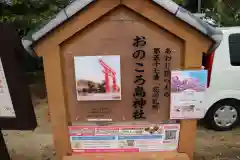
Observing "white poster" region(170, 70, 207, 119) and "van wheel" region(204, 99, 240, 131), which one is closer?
"white poster" region(170, 70, 207, 119)

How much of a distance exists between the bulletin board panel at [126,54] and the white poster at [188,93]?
5 cm

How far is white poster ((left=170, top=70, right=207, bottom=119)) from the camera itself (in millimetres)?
1751

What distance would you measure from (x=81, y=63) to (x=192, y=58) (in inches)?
27.6

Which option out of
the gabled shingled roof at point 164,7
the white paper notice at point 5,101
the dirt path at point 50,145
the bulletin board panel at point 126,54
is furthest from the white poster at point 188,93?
the dirt path at point 50,145

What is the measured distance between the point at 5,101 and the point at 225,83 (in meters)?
3.37

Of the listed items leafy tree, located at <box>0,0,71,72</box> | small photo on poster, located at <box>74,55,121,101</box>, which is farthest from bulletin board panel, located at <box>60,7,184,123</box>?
leafy tree, located at <box>0,0,71,72</box>

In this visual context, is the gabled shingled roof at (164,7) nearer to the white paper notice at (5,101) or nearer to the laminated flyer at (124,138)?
the white paper notice at (5,101)

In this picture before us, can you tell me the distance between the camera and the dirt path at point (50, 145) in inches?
156

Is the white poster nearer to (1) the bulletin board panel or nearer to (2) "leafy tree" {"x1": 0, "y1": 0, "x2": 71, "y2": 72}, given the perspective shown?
(1) the bulletin board panel

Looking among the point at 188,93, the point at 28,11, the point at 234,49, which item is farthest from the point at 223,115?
the point at 28,11

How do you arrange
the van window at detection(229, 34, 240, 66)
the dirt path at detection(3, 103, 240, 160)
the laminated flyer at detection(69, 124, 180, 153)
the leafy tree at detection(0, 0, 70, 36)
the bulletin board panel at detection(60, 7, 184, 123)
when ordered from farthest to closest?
the leafy tree at detection(0, 0, 70, 36) < the van window at detection(229, 34, 240, 66) < the dirt path at detection(3, 103, 240, 160) < the laminated flyer at detection(69, 124, 180, 153) < the bulletin board panel at detection(60, 7, 184, 123)

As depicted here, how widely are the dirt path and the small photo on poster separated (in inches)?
98.8

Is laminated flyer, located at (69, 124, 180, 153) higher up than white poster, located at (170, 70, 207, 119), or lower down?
lower down

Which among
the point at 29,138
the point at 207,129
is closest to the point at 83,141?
the point at 29,138
